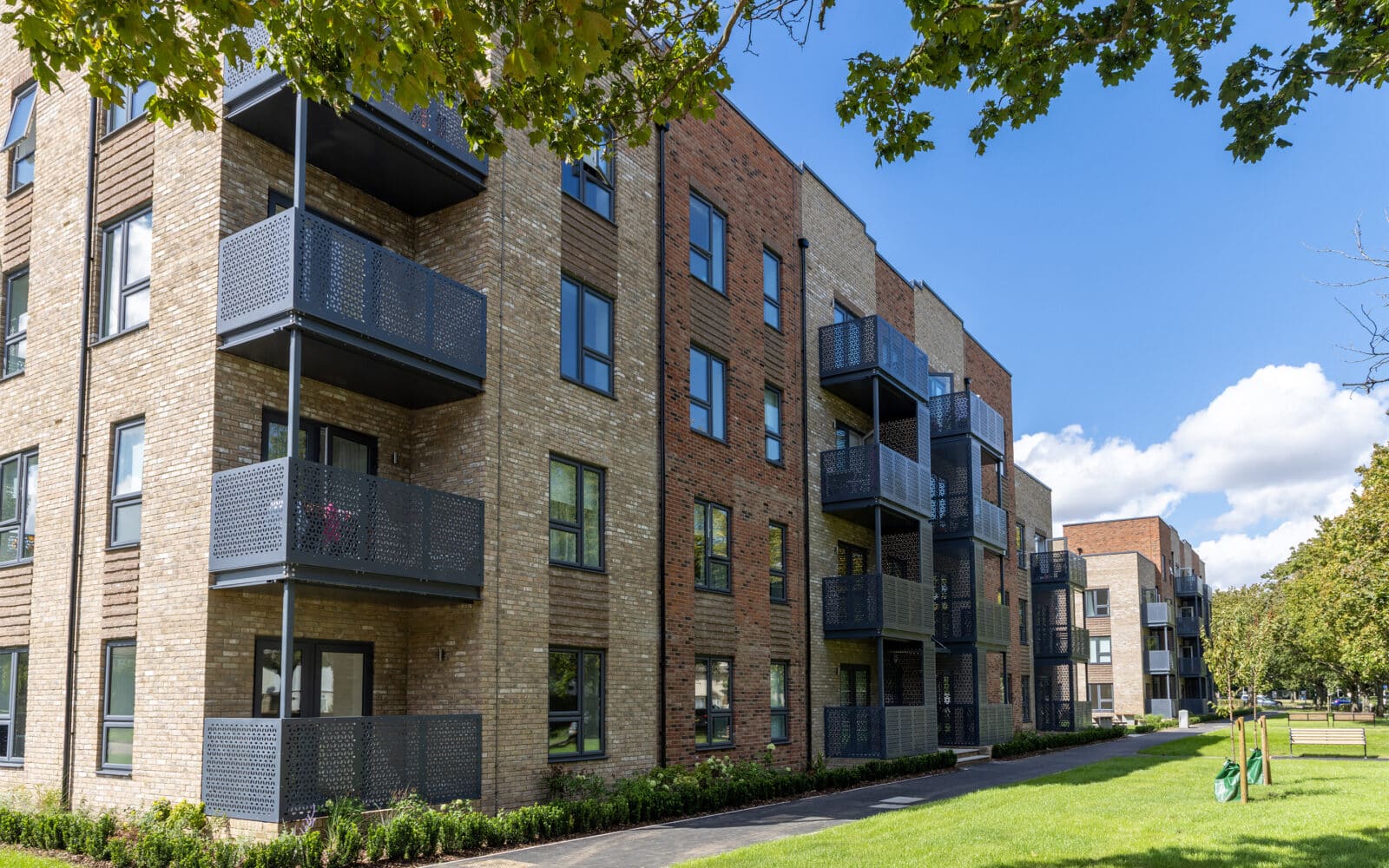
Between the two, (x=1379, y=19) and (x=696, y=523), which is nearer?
(x=1379, y=19)

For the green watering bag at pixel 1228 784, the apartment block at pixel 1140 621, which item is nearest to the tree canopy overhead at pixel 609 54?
the green watering bag at pixel 1228 784

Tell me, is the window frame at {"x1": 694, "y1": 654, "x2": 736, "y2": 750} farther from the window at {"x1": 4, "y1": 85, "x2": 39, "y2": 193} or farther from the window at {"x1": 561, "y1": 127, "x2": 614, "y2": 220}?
the window at {"x1": 4, "y1": 85, "x2": 39, "y2": 193}

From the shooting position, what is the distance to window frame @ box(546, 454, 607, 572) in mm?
16781

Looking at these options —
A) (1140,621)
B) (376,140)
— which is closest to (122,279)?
(376,140)

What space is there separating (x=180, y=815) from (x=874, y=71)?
415 inches

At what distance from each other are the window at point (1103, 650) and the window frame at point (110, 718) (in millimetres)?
57241

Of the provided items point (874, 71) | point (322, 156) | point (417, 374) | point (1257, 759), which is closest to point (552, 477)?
point (417, 374)

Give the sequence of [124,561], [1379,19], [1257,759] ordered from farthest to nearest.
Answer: [1257,759] < [124,561] < [1379,19]

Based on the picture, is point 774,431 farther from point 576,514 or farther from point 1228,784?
point 1228,784

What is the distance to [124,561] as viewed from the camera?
14445mm

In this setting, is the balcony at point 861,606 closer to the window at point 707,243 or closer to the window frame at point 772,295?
the window frame at point 772,295

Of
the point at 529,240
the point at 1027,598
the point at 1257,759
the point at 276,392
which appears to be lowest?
the point at 1257,759

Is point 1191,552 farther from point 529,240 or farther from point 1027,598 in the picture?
point 529,240

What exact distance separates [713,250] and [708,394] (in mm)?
2998
